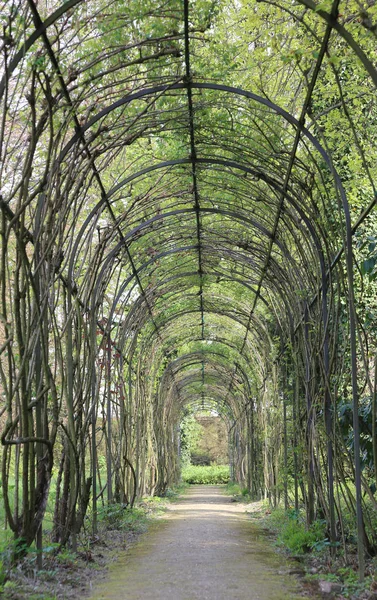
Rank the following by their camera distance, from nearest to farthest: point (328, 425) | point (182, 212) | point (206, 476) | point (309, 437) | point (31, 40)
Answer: point (31, 40) → point (328, 425) → point (309, 437) → point (182, 212) → point (206, 476)

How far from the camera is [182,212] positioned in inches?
319

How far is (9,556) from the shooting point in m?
4.36

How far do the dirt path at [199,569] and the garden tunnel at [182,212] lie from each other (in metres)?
0.57

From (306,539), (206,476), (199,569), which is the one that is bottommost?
(199,569)

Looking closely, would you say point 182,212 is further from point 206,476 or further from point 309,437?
point 206,476

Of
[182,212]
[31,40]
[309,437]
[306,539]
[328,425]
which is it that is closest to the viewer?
[31,40]

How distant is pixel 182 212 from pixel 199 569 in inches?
157

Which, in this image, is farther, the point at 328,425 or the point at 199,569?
the point at 328,425

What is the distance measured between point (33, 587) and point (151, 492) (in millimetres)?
10498

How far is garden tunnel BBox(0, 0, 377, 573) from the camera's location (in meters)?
4.51

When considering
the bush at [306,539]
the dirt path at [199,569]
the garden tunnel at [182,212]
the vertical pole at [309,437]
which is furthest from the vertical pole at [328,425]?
Answer: the vertical pole at [309,437]

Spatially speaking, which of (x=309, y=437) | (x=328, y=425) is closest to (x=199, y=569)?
(x=328, y=425)

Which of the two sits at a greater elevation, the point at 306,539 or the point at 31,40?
the point at 31,40

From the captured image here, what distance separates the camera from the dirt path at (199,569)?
4.54m
